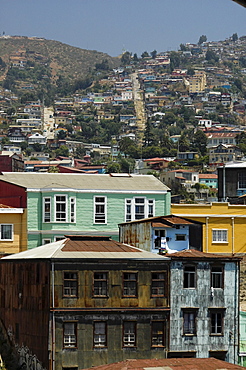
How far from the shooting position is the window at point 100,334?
3484cm

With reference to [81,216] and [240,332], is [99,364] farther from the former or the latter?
[81,216]

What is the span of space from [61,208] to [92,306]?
12.0 metres

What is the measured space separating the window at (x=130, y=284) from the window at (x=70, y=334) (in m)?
2.20

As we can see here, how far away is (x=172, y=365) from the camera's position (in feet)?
107

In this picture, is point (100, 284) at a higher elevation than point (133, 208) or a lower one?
lower

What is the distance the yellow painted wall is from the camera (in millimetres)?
45656

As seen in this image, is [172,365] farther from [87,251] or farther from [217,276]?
[87,251]

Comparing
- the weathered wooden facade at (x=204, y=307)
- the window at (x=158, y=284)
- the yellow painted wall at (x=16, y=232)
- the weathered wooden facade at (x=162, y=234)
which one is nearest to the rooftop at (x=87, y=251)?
the window at (x=158, y=284)

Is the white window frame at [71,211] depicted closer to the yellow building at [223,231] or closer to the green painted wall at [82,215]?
the green painted wall at [82,215]

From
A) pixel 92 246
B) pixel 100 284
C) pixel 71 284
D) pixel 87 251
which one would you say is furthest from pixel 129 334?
pixel 92 246

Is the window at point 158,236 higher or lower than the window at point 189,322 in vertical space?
higher

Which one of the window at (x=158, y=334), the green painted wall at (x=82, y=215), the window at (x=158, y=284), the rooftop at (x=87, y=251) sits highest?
the green painted wall at (x=82, y=215)

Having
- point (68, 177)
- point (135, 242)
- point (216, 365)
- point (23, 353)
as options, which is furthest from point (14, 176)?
point (216, 365)

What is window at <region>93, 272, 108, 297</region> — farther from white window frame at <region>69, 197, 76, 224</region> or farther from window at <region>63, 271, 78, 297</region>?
white window frame at <region>69, 197, 76, 224</region>
